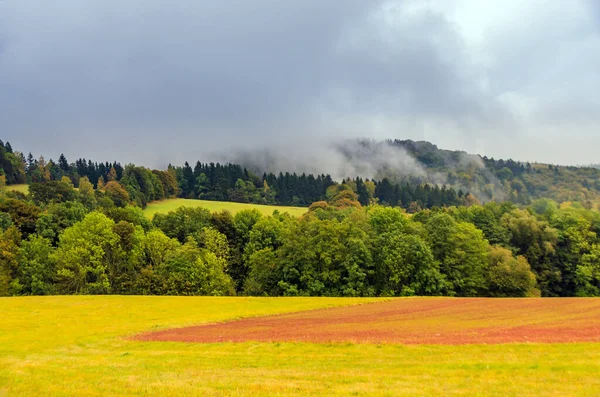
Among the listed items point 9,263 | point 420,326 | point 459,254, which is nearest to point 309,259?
point 459,254

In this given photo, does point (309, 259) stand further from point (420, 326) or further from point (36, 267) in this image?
point (36, 267)

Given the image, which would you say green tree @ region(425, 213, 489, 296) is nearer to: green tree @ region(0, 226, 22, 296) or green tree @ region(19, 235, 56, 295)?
green tree @ region(19, 235, 56, 295)

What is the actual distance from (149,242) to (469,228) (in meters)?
72.2

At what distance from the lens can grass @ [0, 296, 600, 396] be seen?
16.7 m

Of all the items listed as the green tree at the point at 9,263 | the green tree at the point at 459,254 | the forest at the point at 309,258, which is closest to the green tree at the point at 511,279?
the forest at the point at 309,258

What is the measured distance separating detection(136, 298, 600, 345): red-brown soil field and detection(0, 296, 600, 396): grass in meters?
2.44

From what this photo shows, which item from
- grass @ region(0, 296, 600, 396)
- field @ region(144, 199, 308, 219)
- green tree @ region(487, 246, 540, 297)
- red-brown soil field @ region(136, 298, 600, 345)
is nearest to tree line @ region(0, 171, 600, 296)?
green tree @ region(487, 246, 540, 297)

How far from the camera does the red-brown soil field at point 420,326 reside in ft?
96.1

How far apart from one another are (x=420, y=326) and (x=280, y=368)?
19.0 meters

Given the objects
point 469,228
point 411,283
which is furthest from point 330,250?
point 469,228

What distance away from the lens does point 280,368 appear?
2141 centimetres

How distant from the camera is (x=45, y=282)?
85750 millimetres

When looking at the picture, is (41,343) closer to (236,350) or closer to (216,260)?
(236,350)

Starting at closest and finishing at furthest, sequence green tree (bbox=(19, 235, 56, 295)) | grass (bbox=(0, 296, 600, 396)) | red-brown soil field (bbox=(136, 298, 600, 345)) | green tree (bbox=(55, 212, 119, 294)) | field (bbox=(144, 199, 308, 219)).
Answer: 1. grass (bbox=(0, 296, 600, 396))
2. red-brown soil field (bbox=(136, 298, 600, 345))
3. green tree (bbox=(55, 212, 119, 294))
4. green tree (bbox=(19, 235, 56, 295))
5. field (bbox=(144, 199, 308, 219))
